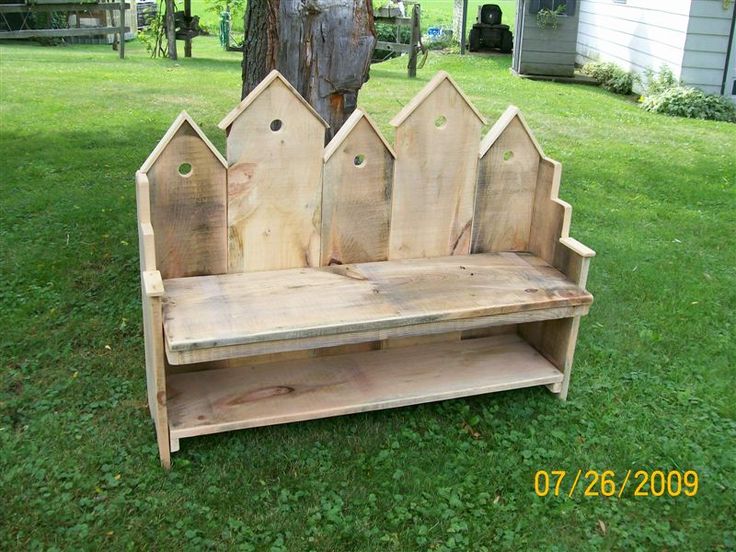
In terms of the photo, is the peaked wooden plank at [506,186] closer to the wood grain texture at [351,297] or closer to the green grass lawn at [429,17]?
the wood grain texture at [351,297]

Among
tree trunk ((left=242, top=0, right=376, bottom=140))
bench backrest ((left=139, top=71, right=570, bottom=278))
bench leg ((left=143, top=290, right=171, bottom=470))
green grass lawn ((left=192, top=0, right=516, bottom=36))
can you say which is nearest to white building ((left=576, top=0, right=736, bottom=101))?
tree trunk ((left=242, top=0, right=376, bottom=140))

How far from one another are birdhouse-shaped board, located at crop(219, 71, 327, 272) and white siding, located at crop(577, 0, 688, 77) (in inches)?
366

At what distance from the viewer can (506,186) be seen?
372 centimetres

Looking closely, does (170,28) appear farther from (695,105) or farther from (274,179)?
(274,179)

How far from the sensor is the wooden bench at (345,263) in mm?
3025

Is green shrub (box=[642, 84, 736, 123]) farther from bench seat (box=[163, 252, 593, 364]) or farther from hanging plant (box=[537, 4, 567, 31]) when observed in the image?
bench seat (box=[163, 252, 593, 364])

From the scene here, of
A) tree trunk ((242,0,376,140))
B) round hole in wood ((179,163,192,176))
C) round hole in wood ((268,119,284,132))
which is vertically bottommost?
round hole in wood ((179,163,192,176))

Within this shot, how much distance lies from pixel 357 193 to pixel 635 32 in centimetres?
1096

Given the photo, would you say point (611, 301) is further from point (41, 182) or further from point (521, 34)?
point (521, 34)

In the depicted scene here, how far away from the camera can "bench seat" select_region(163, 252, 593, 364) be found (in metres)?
2.87

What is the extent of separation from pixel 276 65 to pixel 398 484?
2.23m

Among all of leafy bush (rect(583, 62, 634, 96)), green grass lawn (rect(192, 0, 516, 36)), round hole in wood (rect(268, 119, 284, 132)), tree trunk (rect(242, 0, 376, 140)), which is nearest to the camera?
round hole in wood (rect(268, 119, 284, 132))

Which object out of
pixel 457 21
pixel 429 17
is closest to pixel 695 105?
pixel 457 21

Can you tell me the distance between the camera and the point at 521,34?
1427 cm
